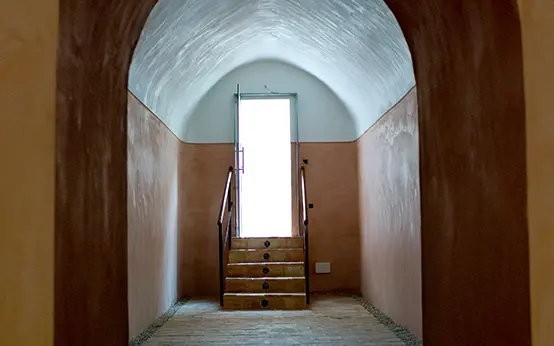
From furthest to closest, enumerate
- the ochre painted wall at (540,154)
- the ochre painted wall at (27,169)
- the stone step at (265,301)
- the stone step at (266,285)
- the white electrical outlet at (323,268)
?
the white electrical outlet at (323,268) < the stone step at (266,285) < the stone step at (265,301) < the ochre painted wall at (540,154) < the ochre painted wall at (27,169)

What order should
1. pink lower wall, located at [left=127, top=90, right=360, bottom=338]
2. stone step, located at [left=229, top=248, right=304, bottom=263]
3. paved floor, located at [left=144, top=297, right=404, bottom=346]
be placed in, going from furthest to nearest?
pink lower wall, located at [left=127, top=90, right=360, bottom=338] < stone step, located at [left=229, top=248, right=304, bottom=263] < paved floor, located at [left=144, top=297, right=404, bottom=346]

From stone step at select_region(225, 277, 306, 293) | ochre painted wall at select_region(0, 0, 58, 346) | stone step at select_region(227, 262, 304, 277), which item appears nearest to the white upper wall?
stone step at select_region(227, 262, 304, 277)

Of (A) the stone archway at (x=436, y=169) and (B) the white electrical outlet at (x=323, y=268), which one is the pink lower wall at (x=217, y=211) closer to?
(B) the white electrical outlet at (x=323, y=268)

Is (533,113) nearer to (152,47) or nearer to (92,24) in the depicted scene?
(92,24)

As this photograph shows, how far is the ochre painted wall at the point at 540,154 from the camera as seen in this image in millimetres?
2139

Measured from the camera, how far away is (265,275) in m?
8.02

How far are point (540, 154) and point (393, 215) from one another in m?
4.26

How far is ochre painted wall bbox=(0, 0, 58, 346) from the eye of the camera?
76.9 inches

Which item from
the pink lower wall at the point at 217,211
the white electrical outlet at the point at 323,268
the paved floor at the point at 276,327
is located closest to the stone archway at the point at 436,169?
the paved floor at the point at 276,327

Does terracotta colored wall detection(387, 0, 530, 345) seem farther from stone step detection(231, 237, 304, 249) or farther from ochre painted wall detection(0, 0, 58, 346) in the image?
stone step detection(231, 237, 304, 249)

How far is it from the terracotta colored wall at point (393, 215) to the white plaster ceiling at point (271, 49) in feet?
0.99

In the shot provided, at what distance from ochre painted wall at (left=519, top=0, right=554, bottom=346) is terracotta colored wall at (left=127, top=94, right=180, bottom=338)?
3.92 metres

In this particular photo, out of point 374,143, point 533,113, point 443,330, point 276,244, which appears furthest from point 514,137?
point 276,244

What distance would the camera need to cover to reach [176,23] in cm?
564
